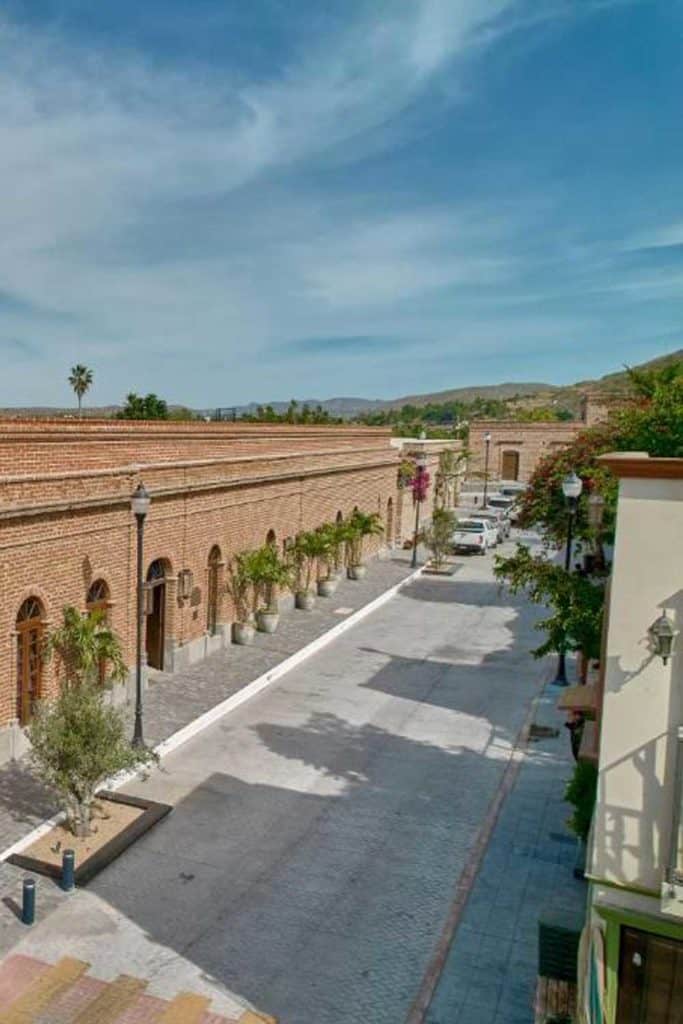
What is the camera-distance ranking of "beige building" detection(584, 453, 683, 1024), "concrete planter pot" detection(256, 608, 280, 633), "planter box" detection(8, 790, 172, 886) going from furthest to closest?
"concrete planter pot" detection(256, 608, 280, 633), "planter box" detection(8, 790, 172, 886), "beige building" detection(584, 453, 683, 1024)

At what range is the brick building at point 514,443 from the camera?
2744 inches

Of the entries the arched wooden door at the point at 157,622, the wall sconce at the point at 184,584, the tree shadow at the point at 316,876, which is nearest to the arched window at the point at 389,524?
the wall sconce at the point at 184,584

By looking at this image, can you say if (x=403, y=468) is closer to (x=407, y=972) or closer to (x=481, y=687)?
(x=481, y=687)

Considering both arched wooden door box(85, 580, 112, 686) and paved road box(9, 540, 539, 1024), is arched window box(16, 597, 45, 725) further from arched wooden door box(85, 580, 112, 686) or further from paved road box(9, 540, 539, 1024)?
paved road box(9, 540, 539, 1024)

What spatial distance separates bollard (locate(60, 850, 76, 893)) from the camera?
10.2 metres

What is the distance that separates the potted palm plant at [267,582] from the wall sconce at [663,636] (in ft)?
52.1

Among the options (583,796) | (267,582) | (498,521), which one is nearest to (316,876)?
(583,796)

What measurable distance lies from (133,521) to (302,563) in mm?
9768

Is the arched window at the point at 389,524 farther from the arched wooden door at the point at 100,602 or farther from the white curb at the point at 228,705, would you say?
the arched wooden door at the point at 100,602

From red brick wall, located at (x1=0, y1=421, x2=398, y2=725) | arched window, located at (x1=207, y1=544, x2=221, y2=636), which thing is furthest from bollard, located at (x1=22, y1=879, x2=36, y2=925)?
arched window, located at (x1=207, y1=544, x2=221, y2=636)

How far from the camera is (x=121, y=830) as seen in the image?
11750mm

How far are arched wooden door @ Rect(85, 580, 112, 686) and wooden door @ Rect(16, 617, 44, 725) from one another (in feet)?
4.67

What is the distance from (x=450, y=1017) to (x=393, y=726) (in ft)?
25.8

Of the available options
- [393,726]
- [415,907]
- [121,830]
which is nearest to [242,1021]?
[415,907]
